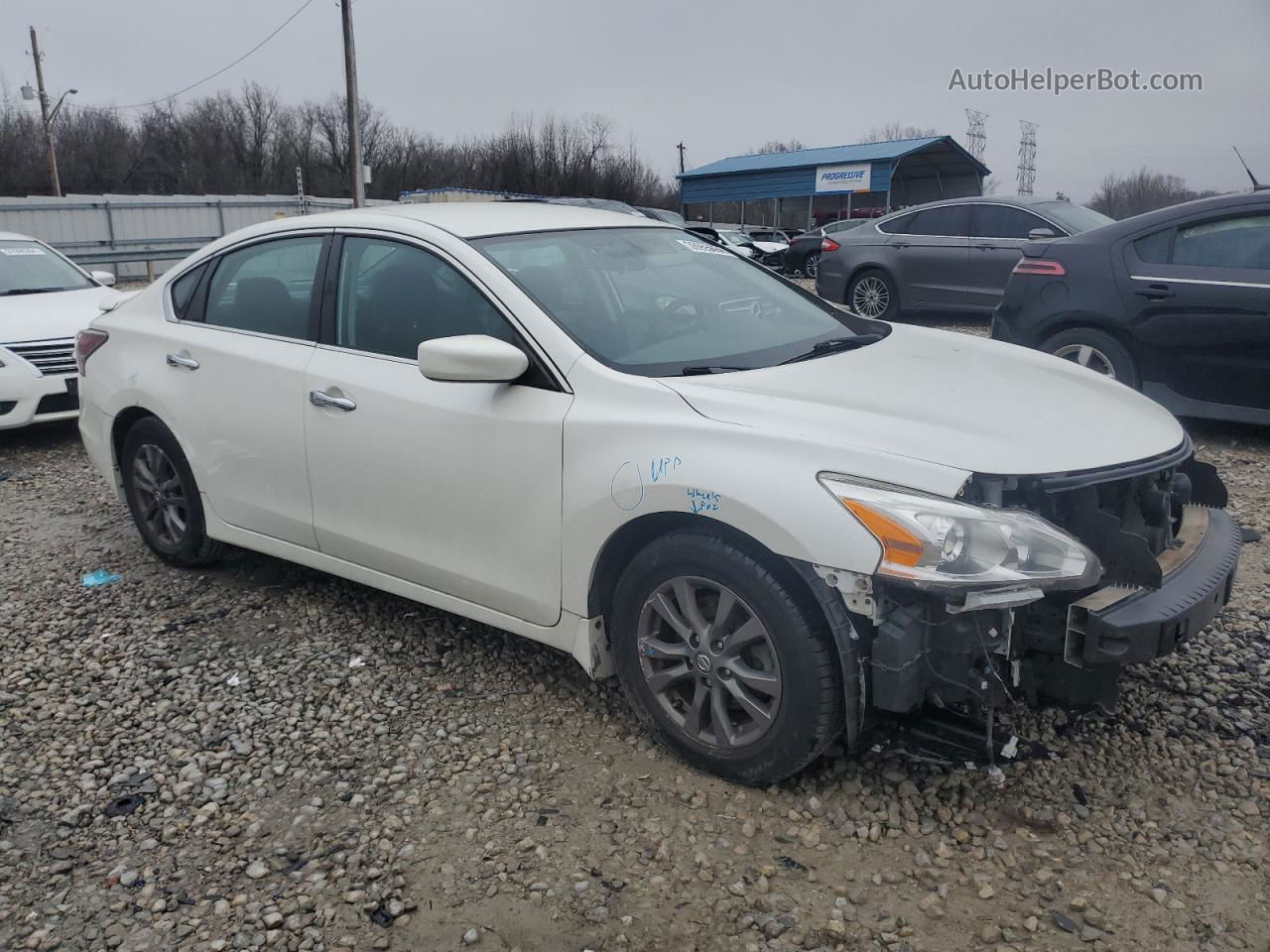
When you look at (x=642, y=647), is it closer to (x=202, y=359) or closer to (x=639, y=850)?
(x=639, y=850)

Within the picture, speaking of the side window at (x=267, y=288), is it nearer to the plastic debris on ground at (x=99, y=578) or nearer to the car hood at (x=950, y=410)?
the plastic debris on ground at (x=99, y=578)

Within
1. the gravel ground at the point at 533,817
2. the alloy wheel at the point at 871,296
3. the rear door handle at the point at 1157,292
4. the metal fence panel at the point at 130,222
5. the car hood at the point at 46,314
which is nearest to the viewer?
the gravel ground at the point at 533,817

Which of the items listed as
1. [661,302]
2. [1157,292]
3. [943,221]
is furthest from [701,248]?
[943,221]

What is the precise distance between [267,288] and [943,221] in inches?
373

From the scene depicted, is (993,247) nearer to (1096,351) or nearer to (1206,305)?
(1096,351)

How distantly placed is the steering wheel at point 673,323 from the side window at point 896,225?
369 inches

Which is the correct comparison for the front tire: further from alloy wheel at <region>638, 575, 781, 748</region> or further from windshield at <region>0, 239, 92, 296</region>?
windshield at <region>0, 239, 92, 296</region>

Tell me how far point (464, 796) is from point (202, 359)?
91.4 inches

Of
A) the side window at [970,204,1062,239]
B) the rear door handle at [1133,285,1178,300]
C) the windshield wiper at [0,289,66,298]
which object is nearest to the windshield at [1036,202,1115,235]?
A: the side window at [970,204,1062,239]

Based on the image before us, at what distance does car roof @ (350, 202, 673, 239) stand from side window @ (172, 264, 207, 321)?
2.47 ft

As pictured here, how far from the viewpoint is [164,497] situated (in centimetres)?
473

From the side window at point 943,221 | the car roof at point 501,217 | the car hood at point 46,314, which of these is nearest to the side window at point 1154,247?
the car roof at point 501,217

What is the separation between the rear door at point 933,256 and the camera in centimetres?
1173

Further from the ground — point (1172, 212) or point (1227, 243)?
point (1172, 212)
